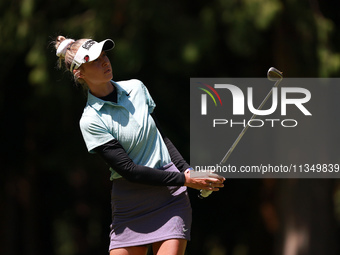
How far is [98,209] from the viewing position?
14367 mm

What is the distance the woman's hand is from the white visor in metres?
0.80

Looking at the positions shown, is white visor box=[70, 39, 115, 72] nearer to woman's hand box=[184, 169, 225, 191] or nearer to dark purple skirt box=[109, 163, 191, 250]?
dark purple skirt box=[109, 163, 191, 250]

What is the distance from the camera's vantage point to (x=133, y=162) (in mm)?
3844

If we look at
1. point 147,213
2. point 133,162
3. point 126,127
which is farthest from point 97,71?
point 147,213

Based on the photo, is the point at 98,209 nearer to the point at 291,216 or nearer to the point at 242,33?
the point at 291,216

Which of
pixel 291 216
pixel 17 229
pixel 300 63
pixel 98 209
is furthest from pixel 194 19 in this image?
pixel 17 229

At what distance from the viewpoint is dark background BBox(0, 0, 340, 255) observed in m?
9.23

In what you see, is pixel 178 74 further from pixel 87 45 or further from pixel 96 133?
pixel 96 133

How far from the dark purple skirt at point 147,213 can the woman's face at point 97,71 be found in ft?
1.83

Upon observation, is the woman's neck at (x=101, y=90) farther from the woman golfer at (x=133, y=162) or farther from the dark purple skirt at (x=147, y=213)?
the dark purple skirt at (x=147, y=213)

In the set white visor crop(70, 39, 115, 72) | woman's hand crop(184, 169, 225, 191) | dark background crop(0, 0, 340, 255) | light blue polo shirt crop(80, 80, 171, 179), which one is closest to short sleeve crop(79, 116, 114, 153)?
light blue polo shirt crop(80, 80, 171, 179)

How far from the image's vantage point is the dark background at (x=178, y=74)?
30.3 feet

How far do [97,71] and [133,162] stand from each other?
0.53m

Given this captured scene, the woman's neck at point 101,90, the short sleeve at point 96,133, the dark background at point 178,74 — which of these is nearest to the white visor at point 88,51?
the woman's neck at point 101,90
